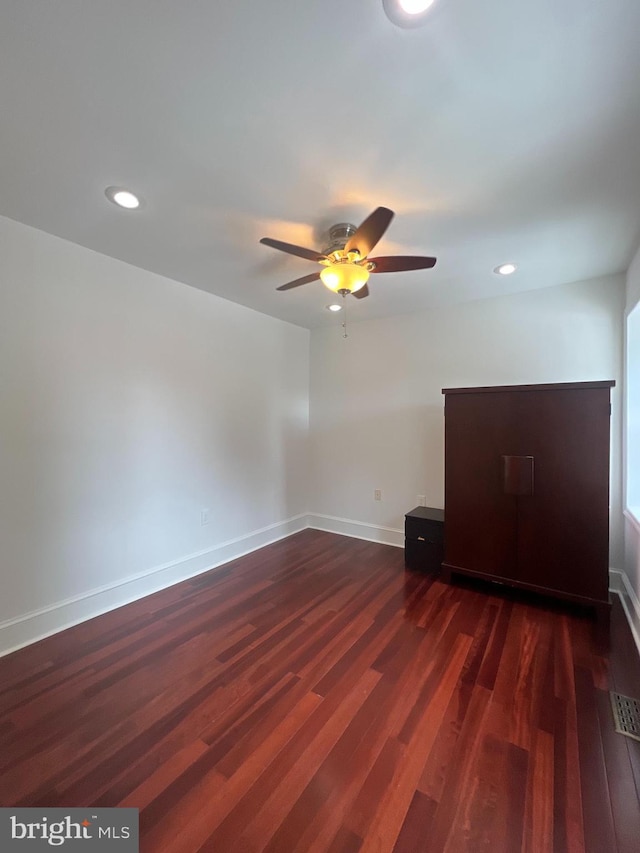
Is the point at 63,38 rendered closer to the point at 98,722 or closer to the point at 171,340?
the point at 171,340

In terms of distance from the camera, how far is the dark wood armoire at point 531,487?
2.38 m

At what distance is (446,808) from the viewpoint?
3.96 feet

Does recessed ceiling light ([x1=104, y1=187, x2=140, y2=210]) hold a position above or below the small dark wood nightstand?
above

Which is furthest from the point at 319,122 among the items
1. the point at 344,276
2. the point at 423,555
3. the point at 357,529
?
the point at 357,529

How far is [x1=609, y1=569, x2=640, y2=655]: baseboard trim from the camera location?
218cm

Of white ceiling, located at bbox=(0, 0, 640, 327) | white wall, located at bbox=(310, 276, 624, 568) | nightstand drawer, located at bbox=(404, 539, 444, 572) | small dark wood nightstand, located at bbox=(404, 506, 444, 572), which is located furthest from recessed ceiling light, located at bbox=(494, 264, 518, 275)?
nightstand drawer, located at bbox=(404, 539, 444, 572)

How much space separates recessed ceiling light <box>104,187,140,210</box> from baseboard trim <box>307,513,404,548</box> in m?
3.53

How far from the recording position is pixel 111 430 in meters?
2.51

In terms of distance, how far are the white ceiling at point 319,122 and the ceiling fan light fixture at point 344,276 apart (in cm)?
30

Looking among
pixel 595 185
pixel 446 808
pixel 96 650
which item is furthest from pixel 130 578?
pixel 595 185

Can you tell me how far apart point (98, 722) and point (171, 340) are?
246 cm

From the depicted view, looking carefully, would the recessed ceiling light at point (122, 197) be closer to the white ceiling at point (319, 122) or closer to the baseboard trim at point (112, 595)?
the white ceiling at point (319, 122)

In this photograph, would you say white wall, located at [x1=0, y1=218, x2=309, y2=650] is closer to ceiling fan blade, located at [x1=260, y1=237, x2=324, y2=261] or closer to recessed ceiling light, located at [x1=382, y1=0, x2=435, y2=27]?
ceiling fan blade, located at [x1=260, y1=237, x2=324, y2=261]

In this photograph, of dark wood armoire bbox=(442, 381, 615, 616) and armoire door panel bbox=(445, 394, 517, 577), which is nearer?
dark wood armoire bbox=(442, 381, 615, 616)
